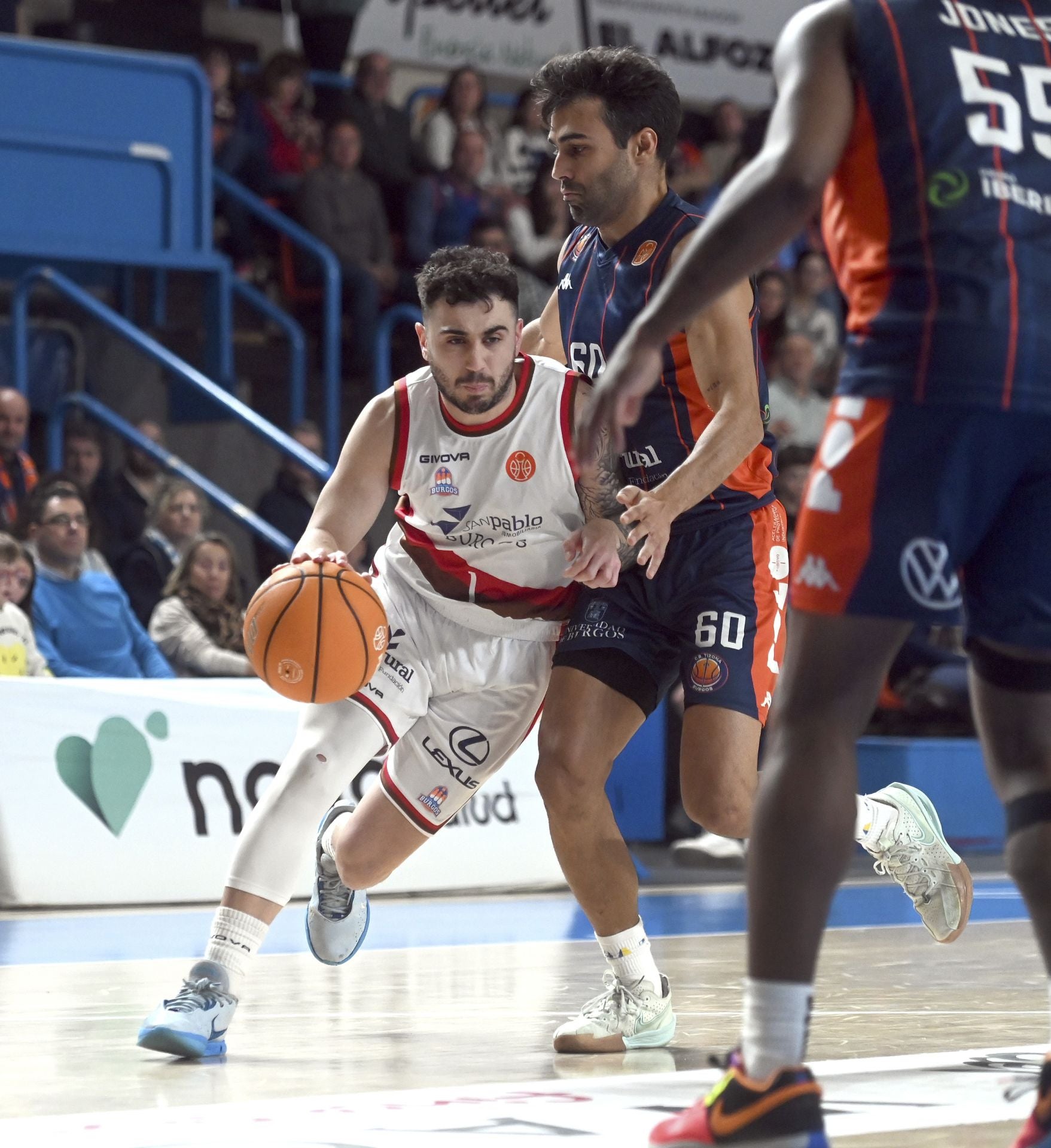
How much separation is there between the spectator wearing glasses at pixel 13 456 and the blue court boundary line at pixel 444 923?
2.93 metres

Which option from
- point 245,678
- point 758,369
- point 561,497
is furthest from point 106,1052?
point 245,678

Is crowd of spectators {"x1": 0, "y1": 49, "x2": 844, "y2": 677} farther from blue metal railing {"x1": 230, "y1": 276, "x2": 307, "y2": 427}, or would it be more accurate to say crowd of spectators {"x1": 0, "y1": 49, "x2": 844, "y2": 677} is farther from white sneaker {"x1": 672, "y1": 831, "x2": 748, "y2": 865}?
white sneaker {"x1": 672, "y1": 831, "x2": 748, "y2": 865}

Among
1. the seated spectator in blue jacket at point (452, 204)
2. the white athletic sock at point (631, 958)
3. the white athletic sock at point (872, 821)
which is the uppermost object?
the seated spectator in blue jacket at point (452, 204)

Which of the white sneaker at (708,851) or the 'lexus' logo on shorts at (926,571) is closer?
the 'lexus' logo on shorts at (926,571)

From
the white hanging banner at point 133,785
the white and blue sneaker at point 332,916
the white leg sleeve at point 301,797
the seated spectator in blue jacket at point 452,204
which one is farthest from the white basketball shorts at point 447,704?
the seated spectator in blue jacket at point 452,204

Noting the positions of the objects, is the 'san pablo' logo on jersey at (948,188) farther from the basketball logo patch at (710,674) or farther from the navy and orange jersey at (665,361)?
the basketball logo patch at (710,674)

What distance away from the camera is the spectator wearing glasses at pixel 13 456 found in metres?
9.86

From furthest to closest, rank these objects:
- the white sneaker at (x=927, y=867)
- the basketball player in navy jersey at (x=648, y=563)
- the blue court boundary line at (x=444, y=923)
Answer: the blue court boundary line at (x=444, y=923)
the white sneaker at (x=927, y=867)
the basketball player in navy jersey at (x=648, y=563)

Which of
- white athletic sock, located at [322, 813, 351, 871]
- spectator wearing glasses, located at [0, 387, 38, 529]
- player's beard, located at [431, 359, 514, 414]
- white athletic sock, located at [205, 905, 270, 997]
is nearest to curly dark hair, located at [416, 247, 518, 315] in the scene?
player's beard, located at [431, 359, 514, 414]

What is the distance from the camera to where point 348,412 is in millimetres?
13375

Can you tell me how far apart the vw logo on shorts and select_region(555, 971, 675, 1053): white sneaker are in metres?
0.64

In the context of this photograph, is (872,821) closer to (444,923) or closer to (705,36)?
(444,923)

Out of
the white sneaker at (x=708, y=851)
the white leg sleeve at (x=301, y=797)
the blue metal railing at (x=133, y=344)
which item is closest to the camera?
the white leg sleeve at (x=301, y=797)

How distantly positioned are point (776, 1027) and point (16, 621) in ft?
20.7
